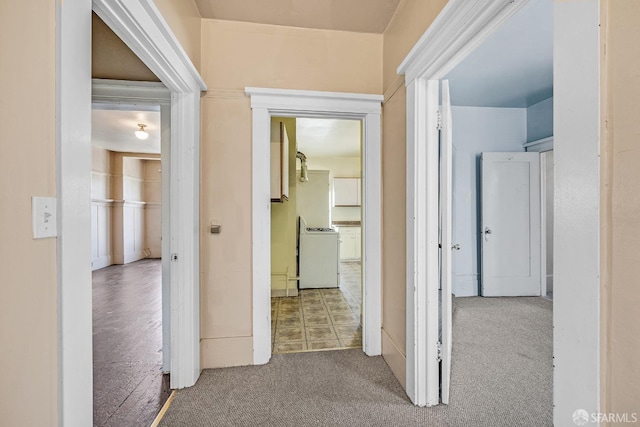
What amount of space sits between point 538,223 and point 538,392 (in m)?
2.81

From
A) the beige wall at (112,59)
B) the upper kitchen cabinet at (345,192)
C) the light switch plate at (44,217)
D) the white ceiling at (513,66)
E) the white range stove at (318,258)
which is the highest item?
the white ceiling at (513,66)

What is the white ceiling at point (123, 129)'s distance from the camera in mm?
4133

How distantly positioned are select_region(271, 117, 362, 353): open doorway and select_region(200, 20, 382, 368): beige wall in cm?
56

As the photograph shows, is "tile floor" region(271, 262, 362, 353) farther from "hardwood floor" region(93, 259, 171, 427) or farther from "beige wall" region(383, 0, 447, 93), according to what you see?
"beige wall" region(383, 0, 447, 93)

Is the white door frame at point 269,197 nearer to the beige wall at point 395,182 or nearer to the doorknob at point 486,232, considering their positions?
the beige wall at point 395,182

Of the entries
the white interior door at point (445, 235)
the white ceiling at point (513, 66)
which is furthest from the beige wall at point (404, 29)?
the white ceiling at point (513, 66)

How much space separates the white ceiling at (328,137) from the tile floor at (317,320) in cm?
250

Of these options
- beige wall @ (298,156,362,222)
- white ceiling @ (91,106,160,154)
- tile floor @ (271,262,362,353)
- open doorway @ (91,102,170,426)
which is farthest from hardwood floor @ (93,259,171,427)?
beige wall @ (298,156,362,222)

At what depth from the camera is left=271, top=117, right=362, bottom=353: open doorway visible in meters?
2.75

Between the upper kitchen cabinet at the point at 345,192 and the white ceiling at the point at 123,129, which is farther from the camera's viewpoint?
the upper kitchen cabinet at the point at 345,192

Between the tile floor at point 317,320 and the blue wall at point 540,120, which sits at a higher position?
the blue wall at point 540,120

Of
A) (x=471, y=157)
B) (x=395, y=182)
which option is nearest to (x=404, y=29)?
(x=395, y=182)

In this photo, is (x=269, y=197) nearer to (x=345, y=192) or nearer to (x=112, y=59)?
(x=112, y=59)

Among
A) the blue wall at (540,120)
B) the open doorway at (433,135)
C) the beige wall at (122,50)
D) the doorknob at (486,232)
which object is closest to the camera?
the open doorway at (433,135)
